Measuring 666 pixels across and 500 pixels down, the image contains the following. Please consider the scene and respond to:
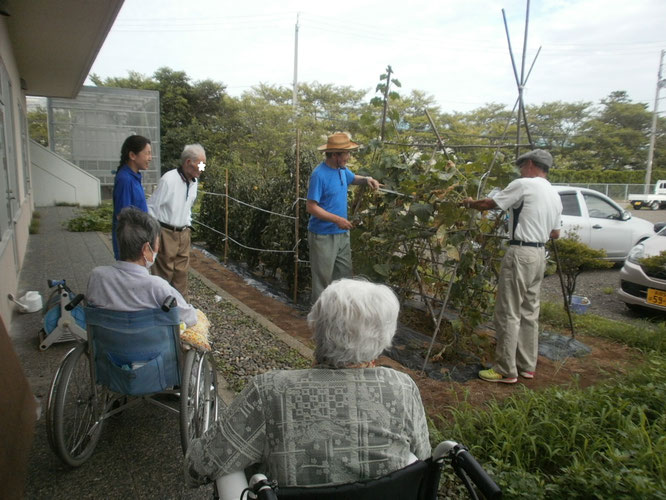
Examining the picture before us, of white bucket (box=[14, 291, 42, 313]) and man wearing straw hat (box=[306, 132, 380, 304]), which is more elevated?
man wearing straw hat (box=[306, 132, 380, 304])

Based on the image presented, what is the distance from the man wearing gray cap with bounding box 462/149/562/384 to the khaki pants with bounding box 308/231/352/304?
4.13ft

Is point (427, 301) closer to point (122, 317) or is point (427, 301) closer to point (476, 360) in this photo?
point (476, 360)

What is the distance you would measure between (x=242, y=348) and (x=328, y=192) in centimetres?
156

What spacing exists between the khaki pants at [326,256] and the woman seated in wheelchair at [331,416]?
289 cm

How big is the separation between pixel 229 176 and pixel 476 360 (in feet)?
19.1

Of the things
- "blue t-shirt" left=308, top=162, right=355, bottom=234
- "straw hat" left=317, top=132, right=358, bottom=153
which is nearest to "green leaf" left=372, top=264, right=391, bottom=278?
"blue t-shirt" left=308, top=162, right=355, bottom=234

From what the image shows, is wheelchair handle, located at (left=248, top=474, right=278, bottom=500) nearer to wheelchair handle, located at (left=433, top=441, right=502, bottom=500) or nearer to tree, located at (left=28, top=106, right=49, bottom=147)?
wheelchair handle, located at (left=433, top=441, right=502, bottom=500)

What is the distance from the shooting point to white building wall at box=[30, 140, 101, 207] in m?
14.9

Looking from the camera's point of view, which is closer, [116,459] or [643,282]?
[116,459]

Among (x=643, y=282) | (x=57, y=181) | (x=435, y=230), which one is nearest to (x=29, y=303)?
(x=435, y=230)

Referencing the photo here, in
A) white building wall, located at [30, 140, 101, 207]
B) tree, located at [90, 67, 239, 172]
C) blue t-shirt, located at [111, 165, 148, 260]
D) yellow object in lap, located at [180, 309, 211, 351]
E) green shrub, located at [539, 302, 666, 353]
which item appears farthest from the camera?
tree, located at [90, 67, 239, 172]

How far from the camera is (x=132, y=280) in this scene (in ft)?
7.34

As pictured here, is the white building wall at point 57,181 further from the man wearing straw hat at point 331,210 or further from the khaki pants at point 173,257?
the man wearing straw hat at point 331,210

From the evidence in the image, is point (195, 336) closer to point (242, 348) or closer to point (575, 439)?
point (242, 348)
